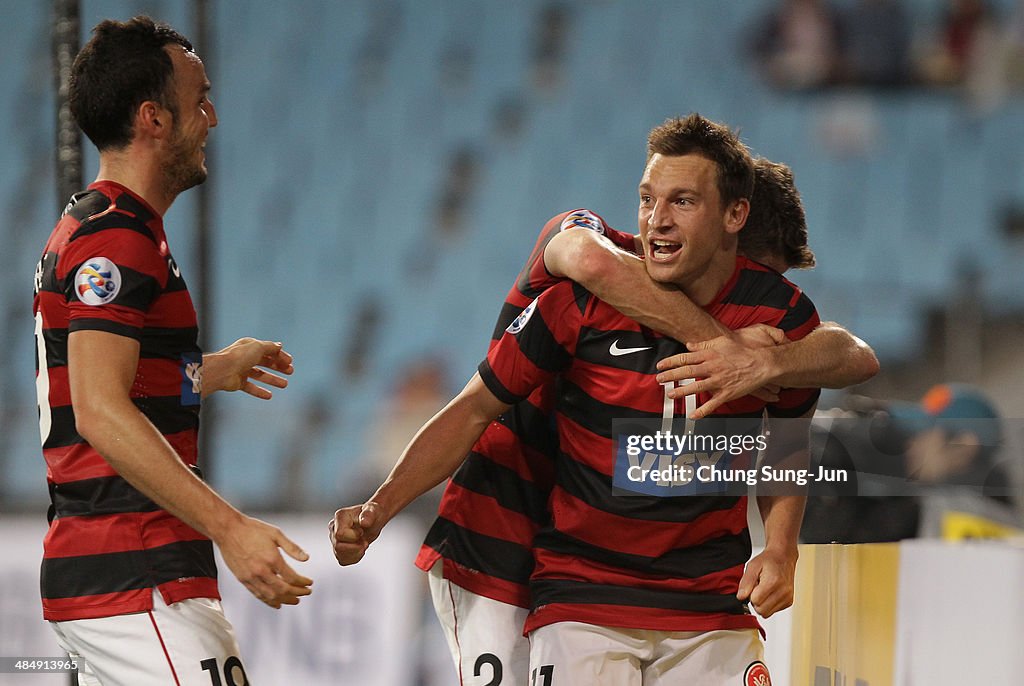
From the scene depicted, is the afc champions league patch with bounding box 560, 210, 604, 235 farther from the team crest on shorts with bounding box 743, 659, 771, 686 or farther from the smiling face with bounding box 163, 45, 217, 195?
the team crest on shorts with bounding box 743, 659, 771, 686

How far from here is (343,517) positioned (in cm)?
253

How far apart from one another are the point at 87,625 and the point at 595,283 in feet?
3.79

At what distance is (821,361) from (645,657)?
2.29ft

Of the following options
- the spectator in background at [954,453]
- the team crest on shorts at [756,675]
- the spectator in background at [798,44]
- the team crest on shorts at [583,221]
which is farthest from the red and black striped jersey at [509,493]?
the spectator in background at [798,44]

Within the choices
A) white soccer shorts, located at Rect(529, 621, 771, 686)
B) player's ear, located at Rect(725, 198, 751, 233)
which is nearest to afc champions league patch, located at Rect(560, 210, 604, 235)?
player's ear, located at Rect(725, 198, 751, 233)

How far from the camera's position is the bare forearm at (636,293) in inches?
95.1

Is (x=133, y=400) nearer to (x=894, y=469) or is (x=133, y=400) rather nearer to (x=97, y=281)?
(x=97, y=281)

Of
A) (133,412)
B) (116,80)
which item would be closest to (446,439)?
(133,412)

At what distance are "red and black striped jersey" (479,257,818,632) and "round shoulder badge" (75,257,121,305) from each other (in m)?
0.77

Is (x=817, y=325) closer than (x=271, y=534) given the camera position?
No

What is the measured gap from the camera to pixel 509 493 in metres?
2.71

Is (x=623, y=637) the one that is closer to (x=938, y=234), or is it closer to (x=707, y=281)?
(x=707, y=281)

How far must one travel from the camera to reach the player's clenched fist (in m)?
2.51

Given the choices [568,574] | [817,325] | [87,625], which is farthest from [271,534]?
[817,325]
